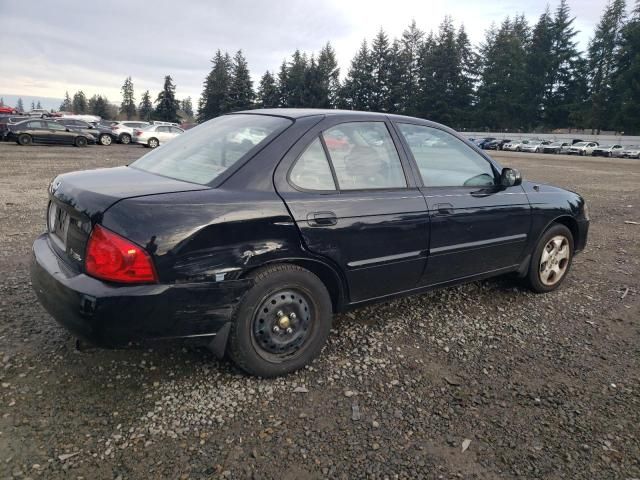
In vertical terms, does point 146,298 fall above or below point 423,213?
below

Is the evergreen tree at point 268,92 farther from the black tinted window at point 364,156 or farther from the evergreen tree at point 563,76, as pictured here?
the black tinted window at point 364,156

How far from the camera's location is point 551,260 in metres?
4.57

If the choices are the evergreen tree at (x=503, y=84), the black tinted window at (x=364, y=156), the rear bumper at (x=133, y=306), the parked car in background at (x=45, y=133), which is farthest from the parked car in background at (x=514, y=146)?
the rear bumper at (x=133, y=306)

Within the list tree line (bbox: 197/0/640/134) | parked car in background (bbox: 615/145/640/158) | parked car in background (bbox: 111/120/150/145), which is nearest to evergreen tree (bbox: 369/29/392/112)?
tree line (bbox: 197/0/640/134)

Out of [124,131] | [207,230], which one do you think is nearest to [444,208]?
[207,230]

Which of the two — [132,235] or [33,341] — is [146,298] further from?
[33,341]

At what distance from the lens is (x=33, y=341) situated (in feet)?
10.5

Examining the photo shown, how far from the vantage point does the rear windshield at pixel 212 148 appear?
291 centimetres

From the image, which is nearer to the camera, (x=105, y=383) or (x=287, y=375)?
(x=105, y=383)

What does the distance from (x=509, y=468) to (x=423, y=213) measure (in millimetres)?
1729

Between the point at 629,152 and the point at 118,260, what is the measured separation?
50447 millimetres

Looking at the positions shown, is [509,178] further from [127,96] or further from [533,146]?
[127,96]

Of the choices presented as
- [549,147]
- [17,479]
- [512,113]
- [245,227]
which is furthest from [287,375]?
[512,113]

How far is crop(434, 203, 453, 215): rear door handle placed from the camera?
3.48 m
